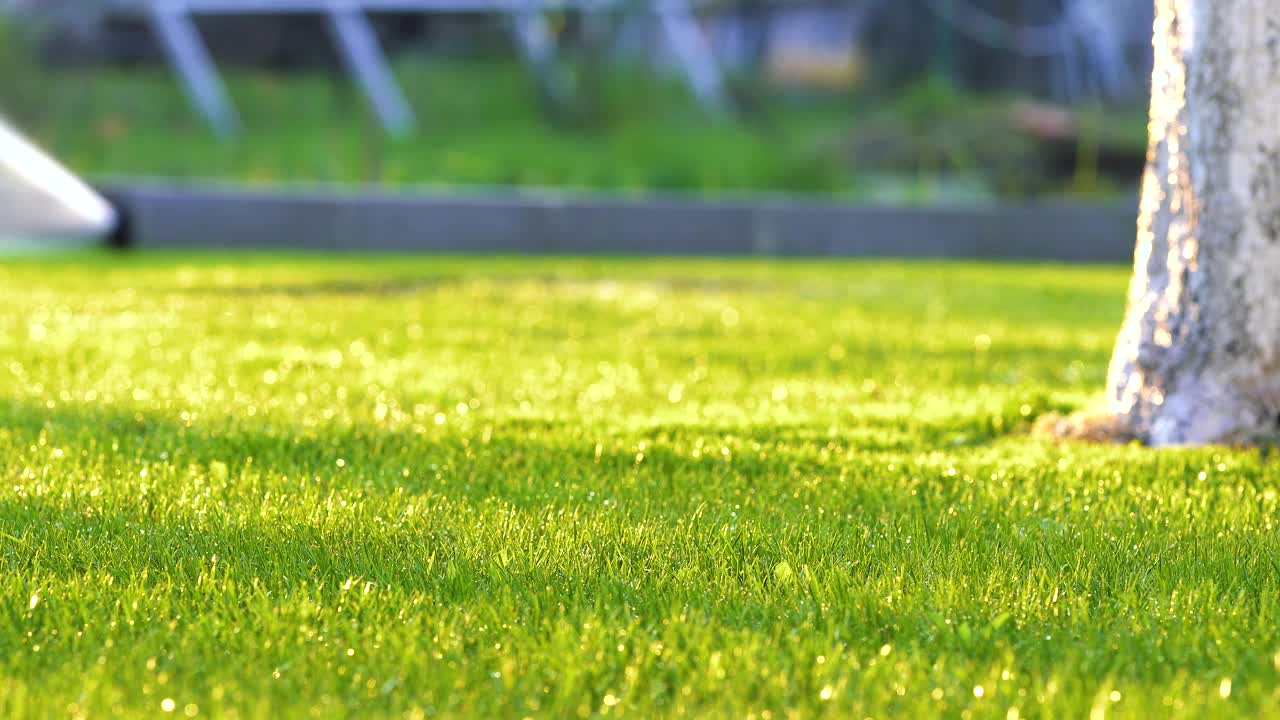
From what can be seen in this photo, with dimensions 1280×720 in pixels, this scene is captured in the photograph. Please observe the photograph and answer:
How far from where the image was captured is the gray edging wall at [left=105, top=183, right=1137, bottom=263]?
56.5 feet

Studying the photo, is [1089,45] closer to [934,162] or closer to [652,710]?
[934,162]

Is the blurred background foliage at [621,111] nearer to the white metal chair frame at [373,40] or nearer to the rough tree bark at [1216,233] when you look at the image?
the white metal chair frame at [373,40]

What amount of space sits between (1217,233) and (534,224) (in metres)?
12.3

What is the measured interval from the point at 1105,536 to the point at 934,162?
16.5m

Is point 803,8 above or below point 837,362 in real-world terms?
above

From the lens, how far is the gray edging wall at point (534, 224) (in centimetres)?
1722

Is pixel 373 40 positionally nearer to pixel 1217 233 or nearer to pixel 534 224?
pixel 534 224

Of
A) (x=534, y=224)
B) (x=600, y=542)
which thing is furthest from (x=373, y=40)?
(x=600, y=542)

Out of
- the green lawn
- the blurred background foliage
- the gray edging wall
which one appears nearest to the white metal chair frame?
the blurred background foliage

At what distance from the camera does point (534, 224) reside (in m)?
17.4

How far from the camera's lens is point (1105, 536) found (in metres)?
4.23

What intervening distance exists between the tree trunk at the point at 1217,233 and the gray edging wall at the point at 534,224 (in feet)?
38.4

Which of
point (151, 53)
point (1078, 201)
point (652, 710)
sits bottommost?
point (652, 710)

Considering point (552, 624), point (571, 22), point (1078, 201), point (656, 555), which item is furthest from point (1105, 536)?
point (571, 22)
